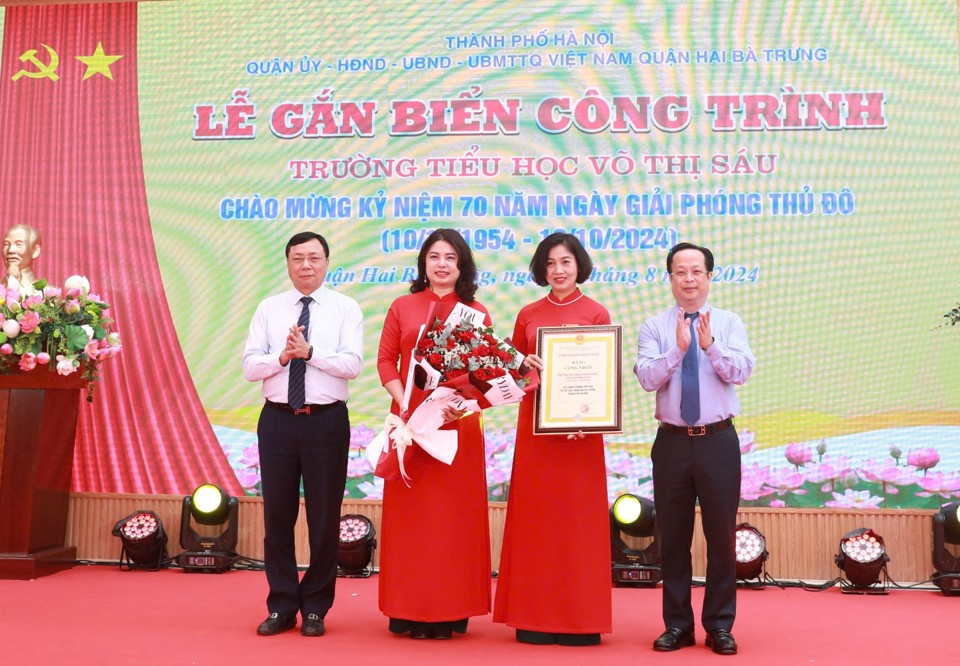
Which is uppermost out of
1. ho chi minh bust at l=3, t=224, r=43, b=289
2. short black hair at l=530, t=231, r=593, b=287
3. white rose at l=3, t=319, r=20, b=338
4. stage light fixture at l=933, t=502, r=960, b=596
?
ho chi minh bust at l=3, t=224, r=43, b=289

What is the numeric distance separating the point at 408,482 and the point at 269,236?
8.08 feet

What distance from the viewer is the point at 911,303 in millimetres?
4922

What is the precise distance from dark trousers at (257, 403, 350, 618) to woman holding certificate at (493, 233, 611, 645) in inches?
25.4

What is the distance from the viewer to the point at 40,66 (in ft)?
18.4

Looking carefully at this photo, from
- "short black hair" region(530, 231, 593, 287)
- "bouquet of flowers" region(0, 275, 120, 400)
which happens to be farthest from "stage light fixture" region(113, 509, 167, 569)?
"short black hair" region(530, 231, 593, 287)

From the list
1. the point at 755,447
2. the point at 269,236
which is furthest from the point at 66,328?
the point at 755,447

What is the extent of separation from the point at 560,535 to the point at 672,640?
51 cm

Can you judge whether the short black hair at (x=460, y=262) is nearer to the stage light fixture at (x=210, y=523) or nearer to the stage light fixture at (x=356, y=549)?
the stage light fixture at (x=356, y=549)

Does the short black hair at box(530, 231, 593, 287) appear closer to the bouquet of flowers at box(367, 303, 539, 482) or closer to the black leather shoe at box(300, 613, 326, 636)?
the bouquet of flowers at box(367, 303, 539, 482)

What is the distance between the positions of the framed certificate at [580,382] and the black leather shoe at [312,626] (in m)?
1.04

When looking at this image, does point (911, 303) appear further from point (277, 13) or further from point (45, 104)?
point (45, 104)

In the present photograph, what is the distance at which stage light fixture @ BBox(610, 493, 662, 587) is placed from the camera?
15.3ft

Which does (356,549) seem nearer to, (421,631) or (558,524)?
(421,631)

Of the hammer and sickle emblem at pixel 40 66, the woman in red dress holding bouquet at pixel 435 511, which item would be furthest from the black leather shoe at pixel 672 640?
the hammer and sickle emblem at pixel 40 66
